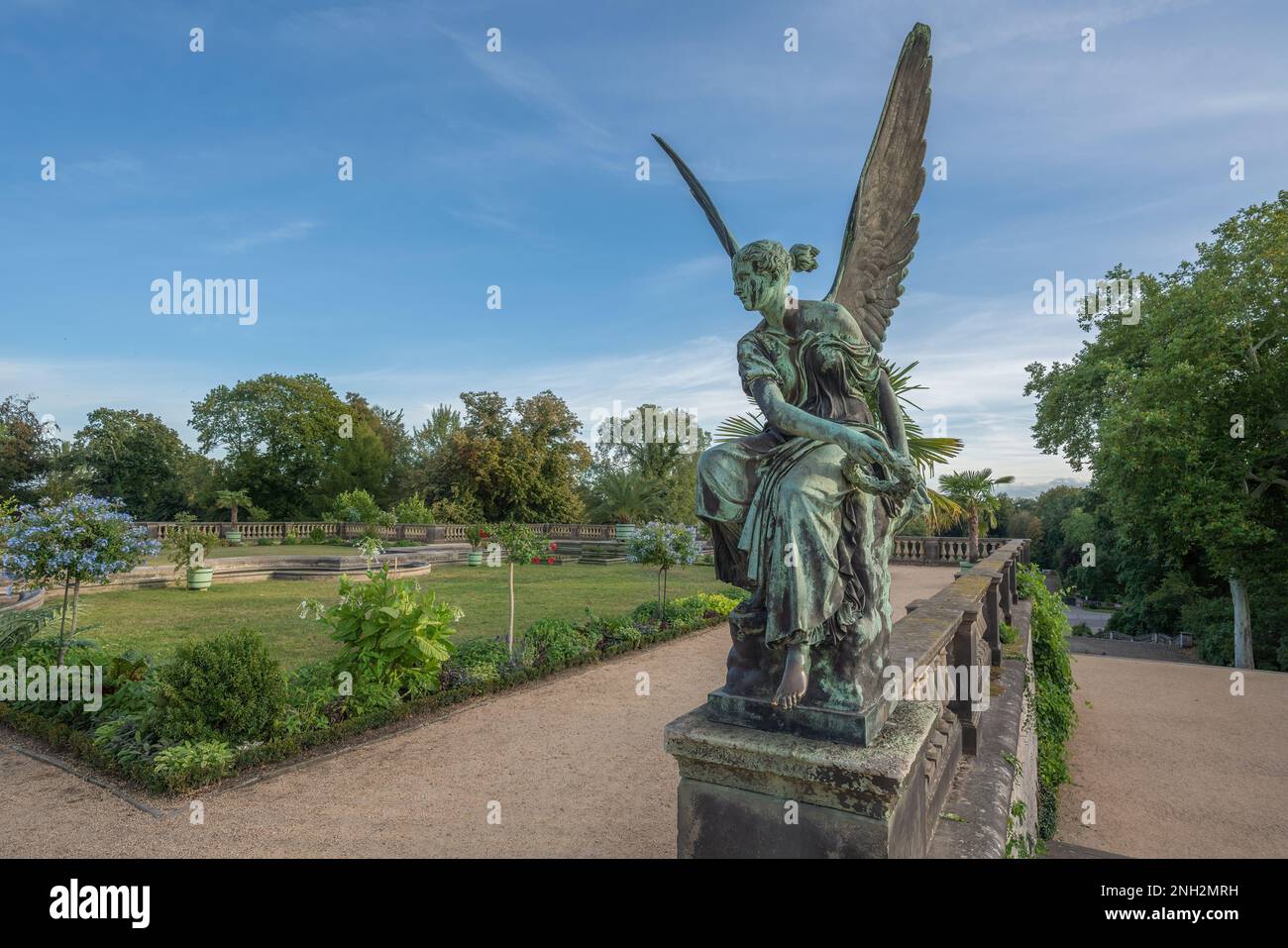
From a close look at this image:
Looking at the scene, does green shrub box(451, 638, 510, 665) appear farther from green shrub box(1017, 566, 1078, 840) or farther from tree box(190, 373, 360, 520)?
tree box(190, 373, 360, 520)

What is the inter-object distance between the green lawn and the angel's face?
7390 millimetres

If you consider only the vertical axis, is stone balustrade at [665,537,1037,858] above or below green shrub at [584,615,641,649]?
above

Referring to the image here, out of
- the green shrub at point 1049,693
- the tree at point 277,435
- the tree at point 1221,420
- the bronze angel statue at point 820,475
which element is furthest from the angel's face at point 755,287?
the tree at point 277,435

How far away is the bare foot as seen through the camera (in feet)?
7.16

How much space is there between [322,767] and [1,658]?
15.5ft

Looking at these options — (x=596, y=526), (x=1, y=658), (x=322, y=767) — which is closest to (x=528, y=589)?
(x=1, y=658)

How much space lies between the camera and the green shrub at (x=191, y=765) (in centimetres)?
446

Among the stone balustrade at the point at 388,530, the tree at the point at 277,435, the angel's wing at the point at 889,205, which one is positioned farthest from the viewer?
the tree at the point at 277,435

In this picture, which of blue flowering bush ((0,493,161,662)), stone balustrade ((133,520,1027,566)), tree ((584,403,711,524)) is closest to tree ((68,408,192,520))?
stone balustrade ((133,520,1027,566))

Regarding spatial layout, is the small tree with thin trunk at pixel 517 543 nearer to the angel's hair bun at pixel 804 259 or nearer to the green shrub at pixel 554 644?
the green shrub at pixel 554 644

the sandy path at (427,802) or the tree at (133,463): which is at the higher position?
the tree at (133,463)

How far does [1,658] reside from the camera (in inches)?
271

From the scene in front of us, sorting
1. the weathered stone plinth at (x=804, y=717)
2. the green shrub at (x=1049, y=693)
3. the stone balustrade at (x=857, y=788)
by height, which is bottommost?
the green shrub at (x=1049, y=693)

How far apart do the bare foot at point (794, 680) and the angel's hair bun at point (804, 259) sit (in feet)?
4.76
